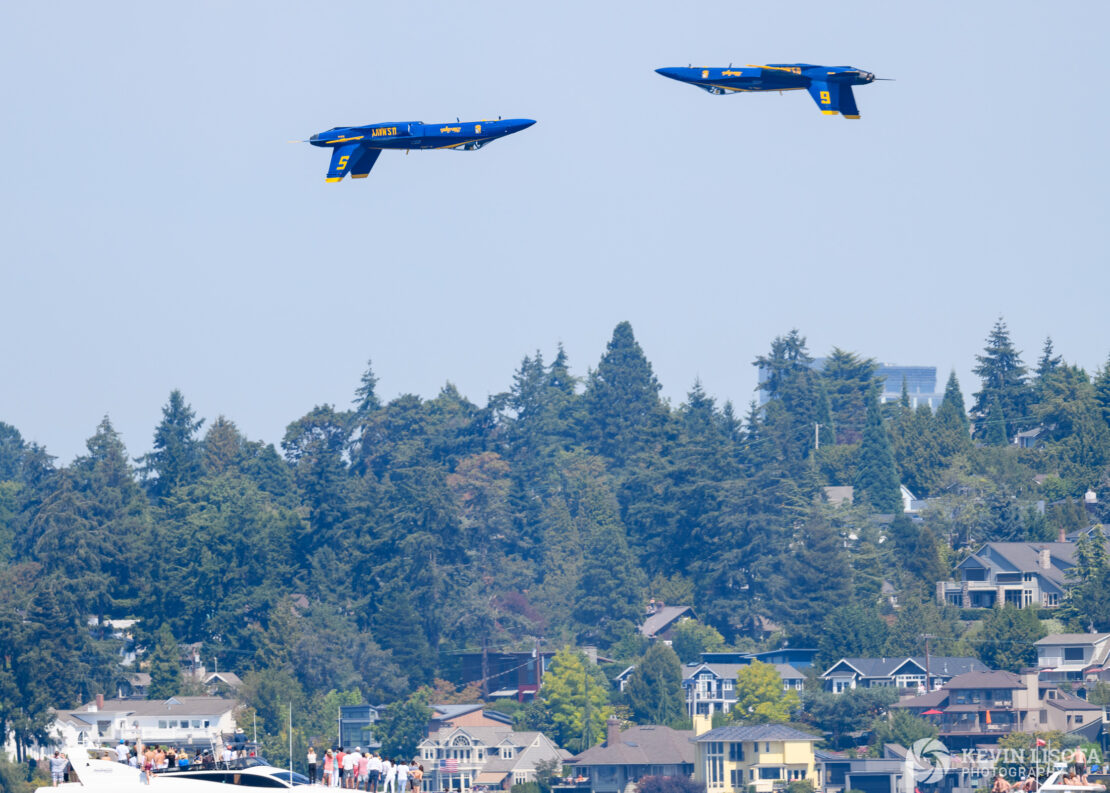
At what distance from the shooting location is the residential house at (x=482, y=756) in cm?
17650

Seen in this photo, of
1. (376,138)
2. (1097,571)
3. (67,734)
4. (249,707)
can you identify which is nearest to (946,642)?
(1097,571)

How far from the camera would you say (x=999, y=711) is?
17462cm

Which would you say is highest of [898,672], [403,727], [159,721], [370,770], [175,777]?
[175,777]

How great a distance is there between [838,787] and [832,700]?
11.3 m

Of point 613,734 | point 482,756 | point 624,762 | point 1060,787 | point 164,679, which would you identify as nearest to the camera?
point 1060,787

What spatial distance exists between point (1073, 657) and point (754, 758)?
112 ft

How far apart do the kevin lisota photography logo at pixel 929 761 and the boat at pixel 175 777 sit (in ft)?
328

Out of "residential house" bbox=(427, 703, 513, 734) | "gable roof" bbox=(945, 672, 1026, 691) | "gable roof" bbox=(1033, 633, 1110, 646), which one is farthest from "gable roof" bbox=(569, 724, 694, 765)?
"gable roof" bbox=(1033, 633, 1110, 646)

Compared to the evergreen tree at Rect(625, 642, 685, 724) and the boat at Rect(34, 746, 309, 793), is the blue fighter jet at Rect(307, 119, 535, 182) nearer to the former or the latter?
the boat at Rect(34, 746, 309, 793)

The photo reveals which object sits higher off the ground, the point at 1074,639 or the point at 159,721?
the point at 1074,639

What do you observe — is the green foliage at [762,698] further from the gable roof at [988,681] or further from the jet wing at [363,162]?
the jet wing at [363,162]

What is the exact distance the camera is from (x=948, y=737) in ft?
573

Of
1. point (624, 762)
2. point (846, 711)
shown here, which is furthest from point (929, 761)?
point (624, 762)

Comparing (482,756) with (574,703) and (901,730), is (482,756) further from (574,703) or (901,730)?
(901,730)
